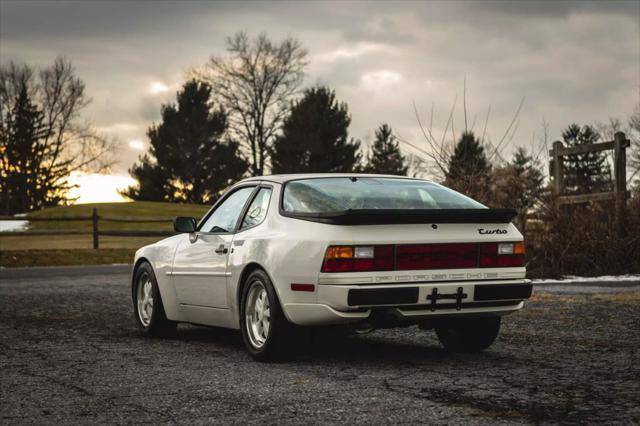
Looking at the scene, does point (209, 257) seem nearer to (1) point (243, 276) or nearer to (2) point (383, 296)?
(1) point (243, 276)

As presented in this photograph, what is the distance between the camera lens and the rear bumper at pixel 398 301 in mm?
6594

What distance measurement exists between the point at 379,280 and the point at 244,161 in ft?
223

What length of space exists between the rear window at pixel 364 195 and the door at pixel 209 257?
2.44 feet

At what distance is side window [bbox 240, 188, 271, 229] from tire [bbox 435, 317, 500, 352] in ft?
5.39

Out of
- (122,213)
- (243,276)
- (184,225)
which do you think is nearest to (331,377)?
(243,276)

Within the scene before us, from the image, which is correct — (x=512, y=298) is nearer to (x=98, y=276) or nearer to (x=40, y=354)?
(x=40, y=354)

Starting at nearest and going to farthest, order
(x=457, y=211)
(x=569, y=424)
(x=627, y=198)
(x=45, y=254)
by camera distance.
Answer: (x=569, y=424), (x=457, y=211), (x=627, y=198), (x=45, y=254)

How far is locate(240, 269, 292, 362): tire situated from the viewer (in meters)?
7.00

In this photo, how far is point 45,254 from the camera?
27.5 metres

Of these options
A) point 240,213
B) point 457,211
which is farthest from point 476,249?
point 240,213

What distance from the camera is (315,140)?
7000 cm

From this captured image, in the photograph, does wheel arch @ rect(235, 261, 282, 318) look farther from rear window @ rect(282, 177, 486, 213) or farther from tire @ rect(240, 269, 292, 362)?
rear window @ rect(282, 177, 486, 213)

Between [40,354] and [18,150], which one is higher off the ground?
[18,150]

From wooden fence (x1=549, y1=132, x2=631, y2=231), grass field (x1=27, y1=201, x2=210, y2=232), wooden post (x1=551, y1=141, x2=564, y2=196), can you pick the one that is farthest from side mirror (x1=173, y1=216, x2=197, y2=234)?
grass field (x1=27, y1=201, x2=210, y2=232)
